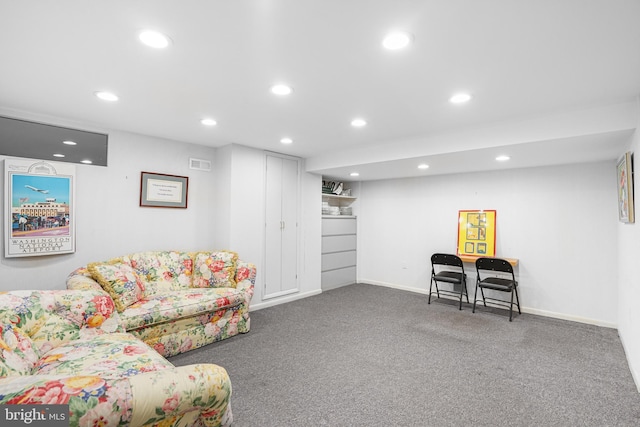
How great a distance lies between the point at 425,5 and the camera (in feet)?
4.85

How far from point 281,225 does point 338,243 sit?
5.01 ft

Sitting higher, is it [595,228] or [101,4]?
[101,4]

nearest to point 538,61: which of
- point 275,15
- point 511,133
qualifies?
point 511,133

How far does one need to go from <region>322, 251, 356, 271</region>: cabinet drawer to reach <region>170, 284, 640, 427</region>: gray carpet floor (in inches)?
60.7

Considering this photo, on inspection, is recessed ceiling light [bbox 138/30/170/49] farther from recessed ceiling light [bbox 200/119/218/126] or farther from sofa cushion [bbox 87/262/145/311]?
sofa cushion [bbox 87/262/145/311]

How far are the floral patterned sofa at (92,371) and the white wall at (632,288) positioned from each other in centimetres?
311

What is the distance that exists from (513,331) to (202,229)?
13.4 ft

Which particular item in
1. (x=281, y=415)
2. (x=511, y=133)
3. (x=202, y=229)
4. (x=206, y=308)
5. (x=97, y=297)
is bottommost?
(x=281, y=415)

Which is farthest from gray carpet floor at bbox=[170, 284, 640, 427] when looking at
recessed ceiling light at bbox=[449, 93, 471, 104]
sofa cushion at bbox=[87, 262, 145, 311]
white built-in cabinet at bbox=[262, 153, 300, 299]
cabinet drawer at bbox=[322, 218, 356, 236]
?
recessed ceiling light at bbox=[449, 93, 471, 104]

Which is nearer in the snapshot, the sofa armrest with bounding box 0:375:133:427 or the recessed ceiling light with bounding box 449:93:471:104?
the sofa armrest with bounding box 0:375:133:427

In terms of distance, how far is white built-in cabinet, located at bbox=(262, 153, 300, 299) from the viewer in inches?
187

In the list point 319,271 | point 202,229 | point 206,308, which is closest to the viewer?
point 206,308

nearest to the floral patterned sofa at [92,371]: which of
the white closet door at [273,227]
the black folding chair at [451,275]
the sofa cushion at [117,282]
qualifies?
the sofa cushion at [117,282]

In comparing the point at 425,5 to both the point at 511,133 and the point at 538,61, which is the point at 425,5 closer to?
the point at 538,61
